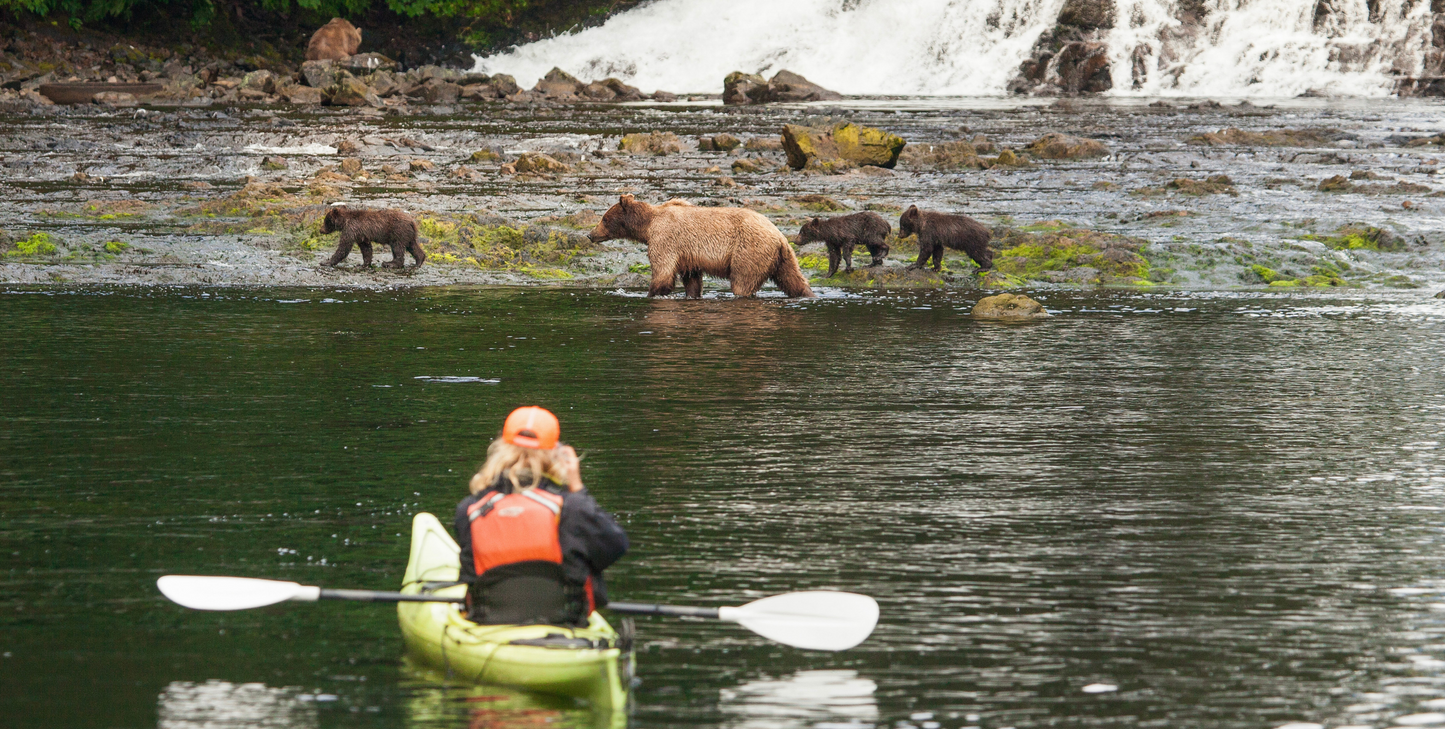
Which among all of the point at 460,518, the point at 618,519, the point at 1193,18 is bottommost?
the point at 618,519

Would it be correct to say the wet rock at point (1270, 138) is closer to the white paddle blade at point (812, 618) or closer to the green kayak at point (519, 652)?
the white paddle blade at point (812, 618)

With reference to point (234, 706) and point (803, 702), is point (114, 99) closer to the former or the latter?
point (234, 706)

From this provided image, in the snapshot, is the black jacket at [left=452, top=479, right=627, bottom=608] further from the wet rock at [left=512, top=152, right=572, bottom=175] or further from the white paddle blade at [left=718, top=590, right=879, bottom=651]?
the wet rock at [left=512, top=152, right=572, bottom=175]

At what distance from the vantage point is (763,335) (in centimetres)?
1470

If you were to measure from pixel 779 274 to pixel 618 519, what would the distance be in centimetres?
988

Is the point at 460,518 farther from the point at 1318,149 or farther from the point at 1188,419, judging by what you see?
the point at 1318,149

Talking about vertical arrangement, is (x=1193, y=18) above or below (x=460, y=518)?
above

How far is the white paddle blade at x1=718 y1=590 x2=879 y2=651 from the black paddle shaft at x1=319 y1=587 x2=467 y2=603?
107 centimetres

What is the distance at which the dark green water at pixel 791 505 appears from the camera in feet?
18.4

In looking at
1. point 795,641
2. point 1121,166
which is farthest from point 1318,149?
point 795,641

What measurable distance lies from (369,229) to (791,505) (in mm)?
11800

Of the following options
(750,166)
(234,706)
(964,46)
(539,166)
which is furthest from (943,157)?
(964,46)

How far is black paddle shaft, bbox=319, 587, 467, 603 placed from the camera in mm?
5838

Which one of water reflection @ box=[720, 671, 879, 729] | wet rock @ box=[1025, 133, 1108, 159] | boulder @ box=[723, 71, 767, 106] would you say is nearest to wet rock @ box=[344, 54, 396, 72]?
boulder @ box=[723, 71, 767, 106]
